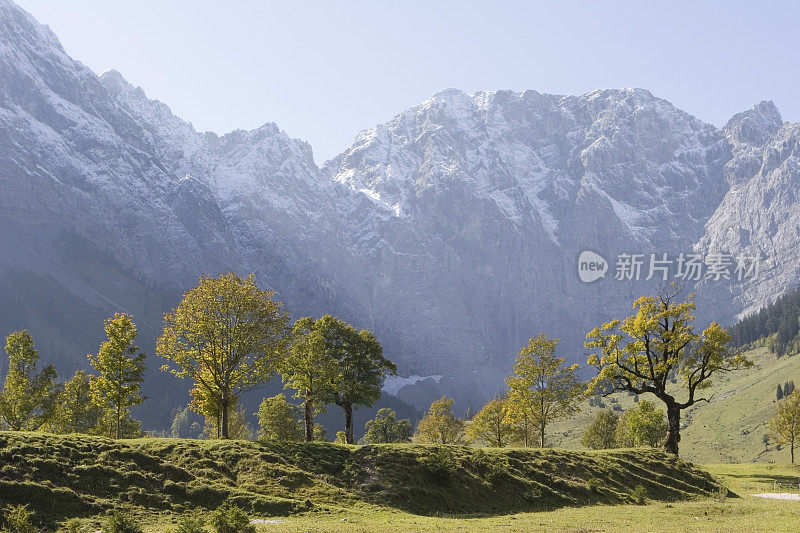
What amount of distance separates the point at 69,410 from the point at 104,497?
52.4 m

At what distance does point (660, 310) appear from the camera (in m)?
61.7

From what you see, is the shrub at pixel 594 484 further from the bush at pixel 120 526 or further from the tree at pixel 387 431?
the tree at pixel 387 431

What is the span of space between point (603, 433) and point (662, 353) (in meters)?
72.6

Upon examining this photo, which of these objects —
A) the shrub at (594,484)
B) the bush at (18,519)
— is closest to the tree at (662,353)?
the shrub at (594,484)

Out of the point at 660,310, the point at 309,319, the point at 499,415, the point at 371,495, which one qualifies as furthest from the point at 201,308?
the point at 499,415

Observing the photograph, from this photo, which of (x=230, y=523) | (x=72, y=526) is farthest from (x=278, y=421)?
(x=230, y=523)

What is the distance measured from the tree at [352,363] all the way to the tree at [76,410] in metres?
33.6

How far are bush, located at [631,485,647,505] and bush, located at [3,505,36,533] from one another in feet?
139

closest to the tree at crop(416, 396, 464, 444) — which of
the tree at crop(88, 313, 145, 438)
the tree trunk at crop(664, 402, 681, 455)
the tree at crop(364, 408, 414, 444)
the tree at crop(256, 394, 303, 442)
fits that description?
the tree at crop(364, 408, 414, 444)

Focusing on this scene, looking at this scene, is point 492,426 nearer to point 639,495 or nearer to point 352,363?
point 352,363

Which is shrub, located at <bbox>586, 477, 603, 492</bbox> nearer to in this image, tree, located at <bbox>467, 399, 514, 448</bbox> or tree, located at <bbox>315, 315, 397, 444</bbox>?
tree, located at <bbox>315, 315, 397, 444</bbox>

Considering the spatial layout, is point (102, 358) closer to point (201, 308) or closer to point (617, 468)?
point (201, 308)

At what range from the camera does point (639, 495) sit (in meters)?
46.7

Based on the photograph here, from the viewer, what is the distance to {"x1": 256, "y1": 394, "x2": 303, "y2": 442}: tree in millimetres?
107688
